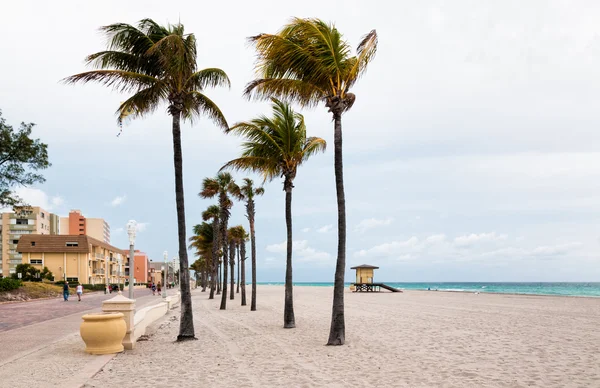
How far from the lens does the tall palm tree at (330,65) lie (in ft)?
44.3

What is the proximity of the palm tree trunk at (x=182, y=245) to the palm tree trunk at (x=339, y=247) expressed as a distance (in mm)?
3920

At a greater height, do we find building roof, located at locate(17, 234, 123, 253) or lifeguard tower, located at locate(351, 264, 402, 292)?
building roof, located at locate(17, 234, 123, 253)

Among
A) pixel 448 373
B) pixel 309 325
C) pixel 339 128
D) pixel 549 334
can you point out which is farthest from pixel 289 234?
pixel 448 373

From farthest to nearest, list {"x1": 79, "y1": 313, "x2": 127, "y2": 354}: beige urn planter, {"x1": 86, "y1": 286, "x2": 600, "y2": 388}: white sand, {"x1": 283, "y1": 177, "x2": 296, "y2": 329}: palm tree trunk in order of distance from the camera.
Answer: {"x1": 283, "y1": 177, "x2": 296, "y2": 329}: palm tree trunk, {"x1": 79, "y1": 313, "x2": 127, "y2": 354}: beige urn planter, {"x1": 86, "y1": 286, "x2": 600, "y2": 388}: white sand

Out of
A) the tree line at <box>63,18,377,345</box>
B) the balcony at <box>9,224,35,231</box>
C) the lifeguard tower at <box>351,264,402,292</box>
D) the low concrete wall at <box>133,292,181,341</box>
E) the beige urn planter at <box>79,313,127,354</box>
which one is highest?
the tree line at <box>63,18,377,345</box>

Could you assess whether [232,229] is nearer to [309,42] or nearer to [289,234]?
[289,234]

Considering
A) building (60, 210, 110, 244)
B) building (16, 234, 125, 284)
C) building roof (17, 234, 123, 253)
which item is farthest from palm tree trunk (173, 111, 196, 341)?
building (60, 210, 110, 244)

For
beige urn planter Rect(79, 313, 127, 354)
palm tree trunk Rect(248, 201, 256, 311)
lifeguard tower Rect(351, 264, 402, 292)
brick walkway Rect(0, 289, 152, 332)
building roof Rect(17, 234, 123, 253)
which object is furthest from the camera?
building roof Rect(17, 234, 123, 253)

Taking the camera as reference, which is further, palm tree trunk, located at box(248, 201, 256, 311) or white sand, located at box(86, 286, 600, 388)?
palm tree trunk, located at box(248, 201, 256, 311)

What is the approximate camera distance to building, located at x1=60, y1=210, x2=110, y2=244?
14938 centimetres

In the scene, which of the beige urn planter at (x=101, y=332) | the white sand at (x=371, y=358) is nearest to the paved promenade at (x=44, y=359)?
the beige urn planter at (x=101, y=332)

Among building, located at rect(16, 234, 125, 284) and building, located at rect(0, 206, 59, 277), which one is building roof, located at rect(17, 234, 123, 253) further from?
building, located at rect(0, 206, 59, 277)

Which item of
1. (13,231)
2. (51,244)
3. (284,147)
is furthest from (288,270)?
(13,231)

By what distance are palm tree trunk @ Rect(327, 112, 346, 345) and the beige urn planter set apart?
495 cm
